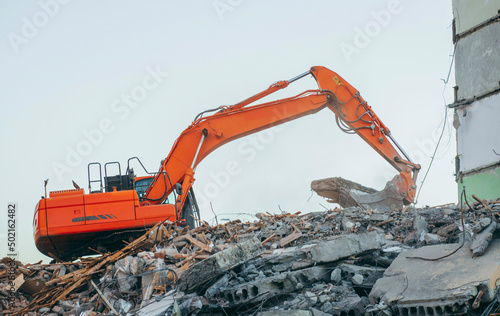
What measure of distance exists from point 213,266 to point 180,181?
195 inches

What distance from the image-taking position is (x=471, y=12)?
1418 centimetres

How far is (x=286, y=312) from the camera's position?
662cm

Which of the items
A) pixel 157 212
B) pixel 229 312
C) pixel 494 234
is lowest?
pixel 229 312

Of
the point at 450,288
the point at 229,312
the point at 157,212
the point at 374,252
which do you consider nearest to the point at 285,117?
the point at 157,212

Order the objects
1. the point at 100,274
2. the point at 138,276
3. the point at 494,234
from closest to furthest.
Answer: the point at 494,234, the point at 138,276, the point at 100,274

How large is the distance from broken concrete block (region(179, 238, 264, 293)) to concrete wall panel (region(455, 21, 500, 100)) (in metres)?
8.48

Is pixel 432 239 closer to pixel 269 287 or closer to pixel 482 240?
pixel 482 240

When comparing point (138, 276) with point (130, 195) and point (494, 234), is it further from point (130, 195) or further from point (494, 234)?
point (494, 234)

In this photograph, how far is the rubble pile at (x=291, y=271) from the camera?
6.70 metres

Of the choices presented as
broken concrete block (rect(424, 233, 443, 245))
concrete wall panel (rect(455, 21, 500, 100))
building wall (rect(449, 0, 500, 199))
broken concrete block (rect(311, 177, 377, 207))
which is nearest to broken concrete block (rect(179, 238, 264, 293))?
broken concrete block (rect(424, 233, 443, 245))

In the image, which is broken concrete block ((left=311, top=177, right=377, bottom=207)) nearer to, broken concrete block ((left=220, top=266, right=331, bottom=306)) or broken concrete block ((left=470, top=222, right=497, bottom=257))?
broken concrete block ((left=220, top=266, right=331, bottom=306))

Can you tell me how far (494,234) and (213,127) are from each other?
22.5 ft

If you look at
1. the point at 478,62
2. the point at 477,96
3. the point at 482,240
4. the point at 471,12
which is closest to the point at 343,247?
the point at 482,240

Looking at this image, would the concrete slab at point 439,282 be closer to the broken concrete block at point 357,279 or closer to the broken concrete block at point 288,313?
the broken concrete block at point 357,279
